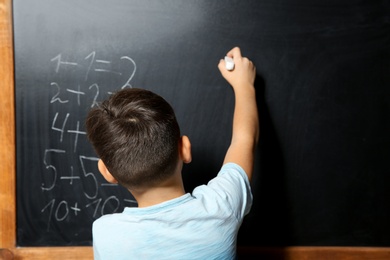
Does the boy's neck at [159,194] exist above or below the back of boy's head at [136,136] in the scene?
below

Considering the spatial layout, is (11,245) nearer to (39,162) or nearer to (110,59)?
(39,162)

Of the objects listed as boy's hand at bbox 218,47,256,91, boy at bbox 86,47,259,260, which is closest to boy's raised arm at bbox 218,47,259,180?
boy's hand at bbox 218,47,256,91

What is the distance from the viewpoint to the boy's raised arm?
3.50 feet

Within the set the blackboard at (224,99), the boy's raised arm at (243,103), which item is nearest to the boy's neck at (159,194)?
the boy's raised arm at (243,103)

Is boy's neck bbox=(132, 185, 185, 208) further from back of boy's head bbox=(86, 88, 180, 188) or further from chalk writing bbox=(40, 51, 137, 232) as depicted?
chalk writing bbox=(40, 51, 137, 232)

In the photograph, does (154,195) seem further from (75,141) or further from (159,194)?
(75,141)

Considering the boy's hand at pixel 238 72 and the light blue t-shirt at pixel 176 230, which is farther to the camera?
the boy's hand at pixel 238 72

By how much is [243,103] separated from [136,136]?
33 cm

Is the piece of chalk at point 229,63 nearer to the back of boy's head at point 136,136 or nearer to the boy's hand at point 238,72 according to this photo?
the boy's hand at point 238,72

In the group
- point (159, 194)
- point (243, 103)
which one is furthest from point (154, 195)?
point (243, 103)

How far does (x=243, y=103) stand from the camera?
1116 millimetres

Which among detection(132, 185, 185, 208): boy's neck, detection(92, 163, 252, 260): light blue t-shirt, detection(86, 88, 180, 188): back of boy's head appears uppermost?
detection(86, 88, 180, 188): back of boy's head

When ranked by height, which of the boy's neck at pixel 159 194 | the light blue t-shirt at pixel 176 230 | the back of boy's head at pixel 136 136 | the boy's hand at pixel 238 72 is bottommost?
the light blue t-shirt at pixel 176 230

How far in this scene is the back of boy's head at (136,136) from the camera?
879mm
